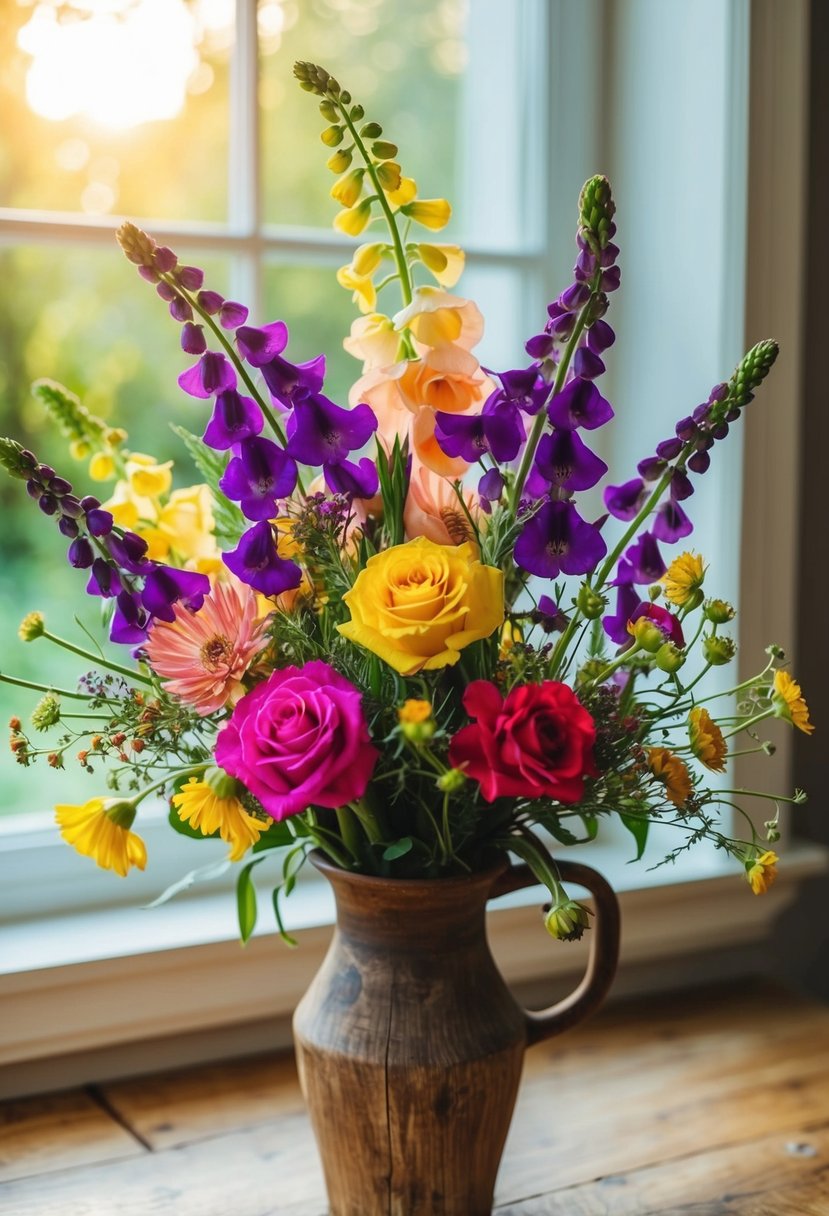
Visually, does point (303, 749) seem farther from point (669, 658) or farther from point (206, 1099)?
point (206, 1099)

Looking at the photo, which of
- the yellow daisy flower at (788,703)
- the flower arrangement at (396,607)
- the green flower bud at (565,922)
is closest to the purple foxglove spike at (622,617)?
the flower arrangement at (396,607)

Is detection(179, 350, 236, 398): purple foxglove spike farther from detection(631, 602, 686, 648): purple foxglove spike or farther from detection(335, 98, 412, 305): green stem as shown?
detection(631, 602, 686, 648): purple foxglove spike

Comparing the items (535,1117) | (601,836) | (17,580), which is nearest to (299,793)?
(535,1117)

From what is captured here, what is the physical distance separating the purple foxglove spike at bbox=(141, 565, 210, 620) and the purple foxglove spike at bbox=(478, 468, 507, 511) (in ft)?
0.60

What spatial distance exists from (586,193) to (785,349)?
614 millimetres

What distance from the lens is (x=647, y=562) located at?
0.85m

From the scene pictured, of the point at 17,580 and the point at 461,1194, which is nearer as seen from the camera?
the point at 461,1194

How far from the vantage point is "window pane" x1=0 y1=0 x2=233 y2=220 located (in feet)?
3.87

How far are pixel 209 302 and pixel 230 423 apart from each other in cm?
8

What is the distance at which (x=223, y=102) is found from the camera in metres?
1.25

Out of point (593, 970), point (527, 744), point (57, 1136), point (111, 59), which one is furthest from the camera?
point (111, 59)

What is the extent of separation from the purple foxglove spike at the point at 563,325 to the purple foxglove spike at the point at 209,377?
20 cm

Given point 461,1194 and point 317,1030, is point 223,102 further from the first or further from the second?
point 461,1194

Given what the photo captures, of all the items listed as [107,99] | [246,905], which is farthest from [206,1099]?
[107,99]
